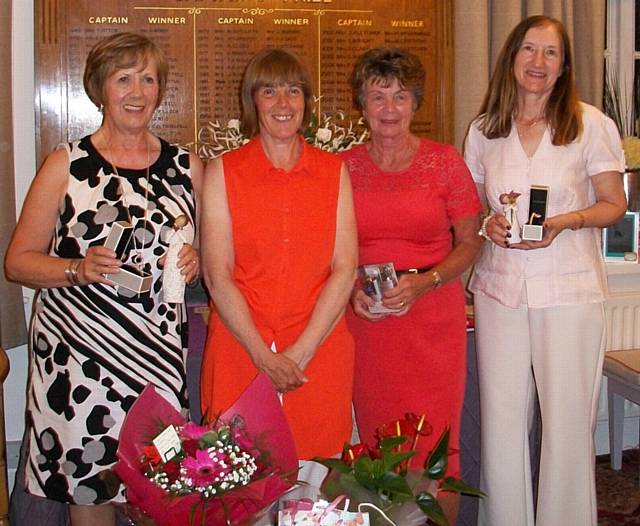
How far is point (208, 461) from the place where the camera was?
127 centimetres

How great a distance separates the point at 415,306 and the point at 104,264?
0.92 metres

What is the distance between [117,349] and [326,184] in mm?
685

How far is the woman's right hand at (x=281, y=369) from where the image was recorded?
1983 mm

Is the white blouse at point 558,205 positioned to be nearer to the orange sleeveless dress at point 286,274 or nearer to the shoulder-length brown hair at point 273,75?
the orange sleeveless dress at point 286,274

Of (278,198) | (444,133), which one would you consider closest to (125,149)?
(278,198)

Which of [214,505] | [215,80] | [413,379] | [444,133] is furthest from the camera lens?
[444,133]

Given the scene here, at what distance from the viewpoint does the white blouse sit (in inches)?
91.1

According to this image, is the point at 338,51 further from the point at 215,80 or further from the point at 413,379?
the point at 413,379

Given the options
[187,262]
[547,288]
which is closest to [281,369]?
[187,262]

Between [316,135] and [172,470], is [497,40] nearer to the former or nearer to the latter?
[316,135]

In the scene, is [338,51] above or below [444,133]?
above

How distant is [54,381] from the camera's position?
6.59ft

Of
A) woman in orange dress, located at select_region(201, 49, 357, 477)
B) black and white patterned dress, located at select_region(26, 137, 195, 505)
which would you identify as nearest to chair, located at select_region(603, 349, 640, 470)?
woman in orange dress, located at select_region(201, 49, 357, 477)

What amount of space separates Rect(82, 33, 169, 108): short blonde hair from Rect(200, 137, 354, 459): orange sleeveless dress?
1.13 feet
